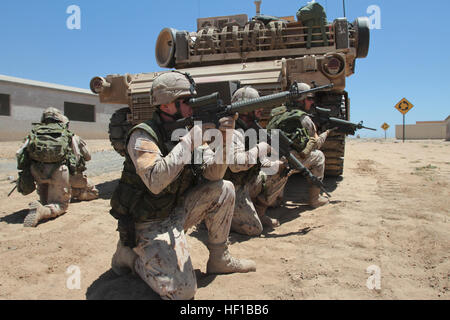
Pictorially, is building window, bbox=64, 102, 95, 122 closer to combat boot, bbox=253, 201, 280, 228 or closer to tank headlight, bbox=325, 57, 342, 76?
tank headlight, bbox=325, 57, 342, 76

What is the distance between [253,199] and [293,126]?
0.97 meters

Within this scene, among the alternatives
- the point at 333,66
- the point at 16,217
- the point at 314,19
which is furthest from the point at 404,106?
the point at 16,217

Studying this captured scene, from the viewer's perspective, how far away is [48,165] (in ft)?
13.5

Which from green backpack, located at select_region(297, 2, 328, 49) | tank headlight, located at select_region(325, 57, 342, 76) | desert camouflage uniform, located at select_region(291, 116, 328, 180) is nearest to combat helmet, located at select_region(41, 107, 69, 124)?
desert camouflage uniform, located at select_region(291, 116, 328, 180)

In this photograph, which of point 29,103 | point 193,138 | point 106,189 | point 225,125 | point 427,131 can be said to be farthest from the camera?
point 427,131

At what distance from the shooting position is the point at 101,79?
5.60 metres

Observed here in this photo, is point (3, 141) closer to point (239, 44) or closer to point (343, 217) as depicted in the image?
point (239, 44)

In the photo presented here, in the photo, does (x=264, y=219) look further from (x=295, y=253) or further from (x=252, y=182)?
(x=295, y=253)

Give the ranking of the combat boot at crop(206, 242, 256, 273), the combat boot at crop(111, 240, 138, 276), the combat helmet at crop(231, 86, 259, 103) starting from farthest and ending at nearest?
the combat helmet at crop(231, 86, 259, 103) < the combat boot at crop(206, 242, 256, 273) < the combat boot at crop(111, 240, 138, 276)

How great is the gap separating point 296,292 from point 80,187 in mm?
3598

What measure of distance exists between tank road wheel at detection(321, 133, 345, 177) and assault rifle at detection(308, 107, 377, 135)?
1.11 ft

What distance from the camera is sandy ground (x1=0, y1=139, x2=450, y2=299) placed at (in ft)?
7.30

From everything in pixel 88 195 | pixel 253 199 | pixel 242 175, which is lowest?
pixel 88 195

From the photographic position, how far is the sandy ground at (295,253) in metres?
2.22
